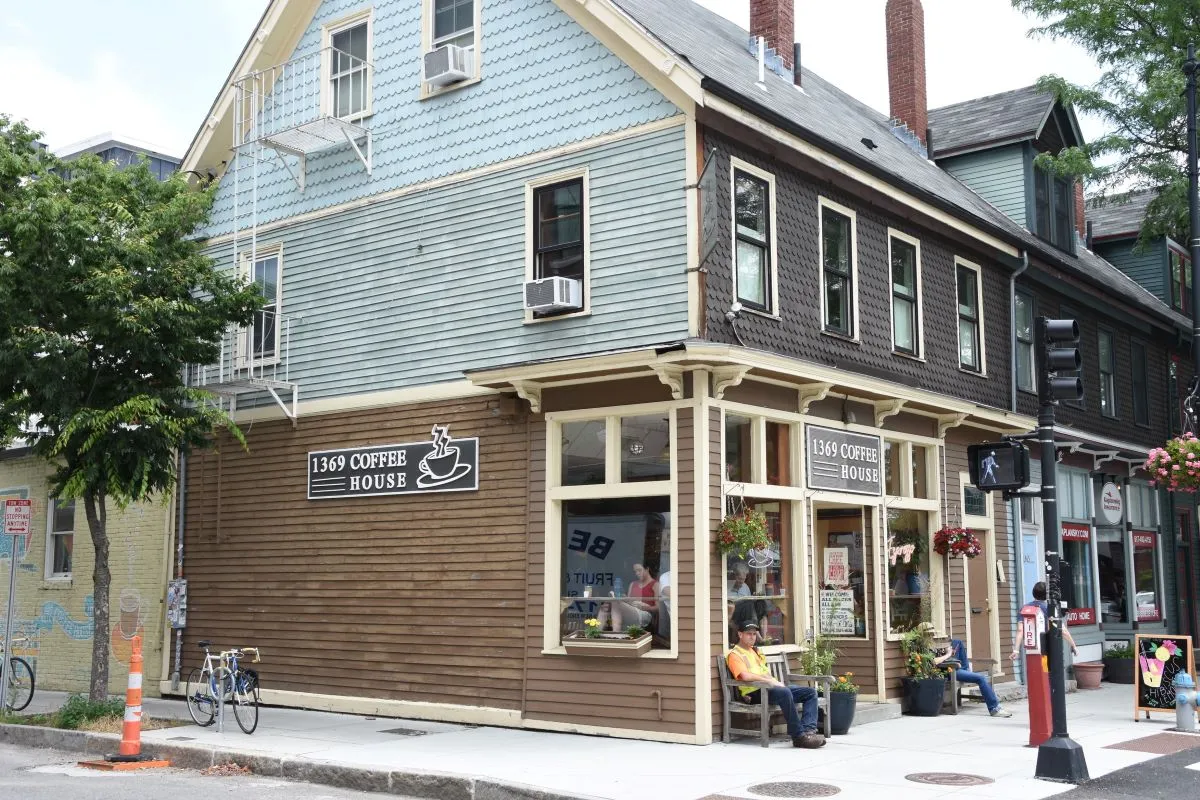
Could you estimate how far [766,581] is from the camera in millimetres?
13891

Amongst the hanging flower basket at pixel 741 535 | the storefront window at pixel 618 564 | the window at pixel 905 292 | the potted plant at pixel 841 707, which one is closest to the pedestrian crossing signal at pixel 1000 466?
the hanging flower basket at pixel 741 535

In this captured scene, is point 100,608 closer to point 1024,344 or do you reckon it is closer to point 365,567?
point 365,567

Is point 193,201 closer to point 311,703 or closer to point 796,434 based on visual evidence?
point 311,703

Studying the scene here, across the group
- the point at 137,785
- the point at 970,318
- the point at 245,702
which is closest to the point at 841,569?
the point at 970,318

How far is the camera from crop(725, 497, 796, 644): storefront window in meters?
13.3

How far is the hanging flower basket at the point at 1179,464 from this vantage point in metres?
16.6

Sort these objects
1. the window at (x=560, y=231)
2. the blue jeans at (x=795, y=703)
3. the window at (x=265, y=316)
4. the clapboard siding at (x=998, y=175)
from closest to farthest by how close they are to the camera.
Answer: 1. the blue jeans at (x=795, y=703)
2. the window at (x=560, y=231)
3. the window at (x=265, y=316)
4. the clapboard siding at (x=998, y=175)

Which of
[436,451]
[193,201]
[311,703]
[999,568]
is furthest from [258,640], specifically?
[999,568]

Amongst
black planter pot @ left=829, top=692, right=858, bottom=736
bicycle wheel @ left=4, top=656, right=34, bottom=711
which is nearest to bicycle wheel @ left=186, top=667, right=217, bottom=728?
bicycle wheel @ left=4, top=656, right=34, bottom=711

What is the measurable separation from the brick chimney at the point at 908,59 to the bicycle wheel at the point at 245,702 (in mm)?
15878

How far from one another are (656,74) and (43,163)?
783 cm

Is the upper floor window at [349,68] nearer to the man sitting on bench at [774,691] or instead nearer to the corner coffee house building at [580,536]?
the corner coffee house building at [580,536]

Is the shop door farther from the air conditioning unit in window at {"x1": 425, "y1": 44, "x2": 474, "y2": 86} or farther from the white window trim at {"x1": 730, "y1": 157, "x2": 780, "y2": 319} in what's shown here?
the air conditioning unit in window at {"x1": 425, "y1": 44, "x2": 474, "y2": 86}

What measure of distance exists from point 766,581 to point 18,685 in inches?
408
